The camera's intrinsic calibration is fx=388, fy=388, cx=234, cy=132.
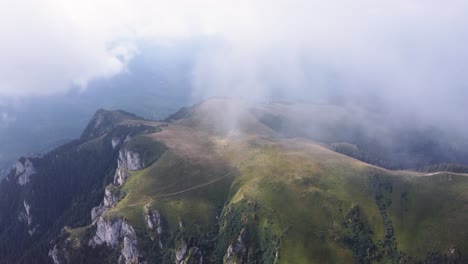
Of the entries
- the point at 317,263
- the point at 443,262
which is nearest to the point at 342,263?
the point at 317,263

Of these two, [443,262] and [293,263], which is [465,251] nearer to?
[443,262]

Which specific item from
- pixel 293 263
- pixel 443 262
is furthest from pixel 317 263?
pixel 443 262

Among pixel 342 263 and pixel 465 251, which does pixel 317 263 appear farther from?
pixel 465 251

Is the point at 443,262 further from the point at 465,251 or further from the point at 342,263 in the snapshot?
the point at 342,263

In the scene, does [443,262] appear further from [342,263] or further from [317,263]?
[317,263]

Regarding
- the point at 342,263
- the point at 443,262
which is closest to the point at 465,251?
the point at 443,262
